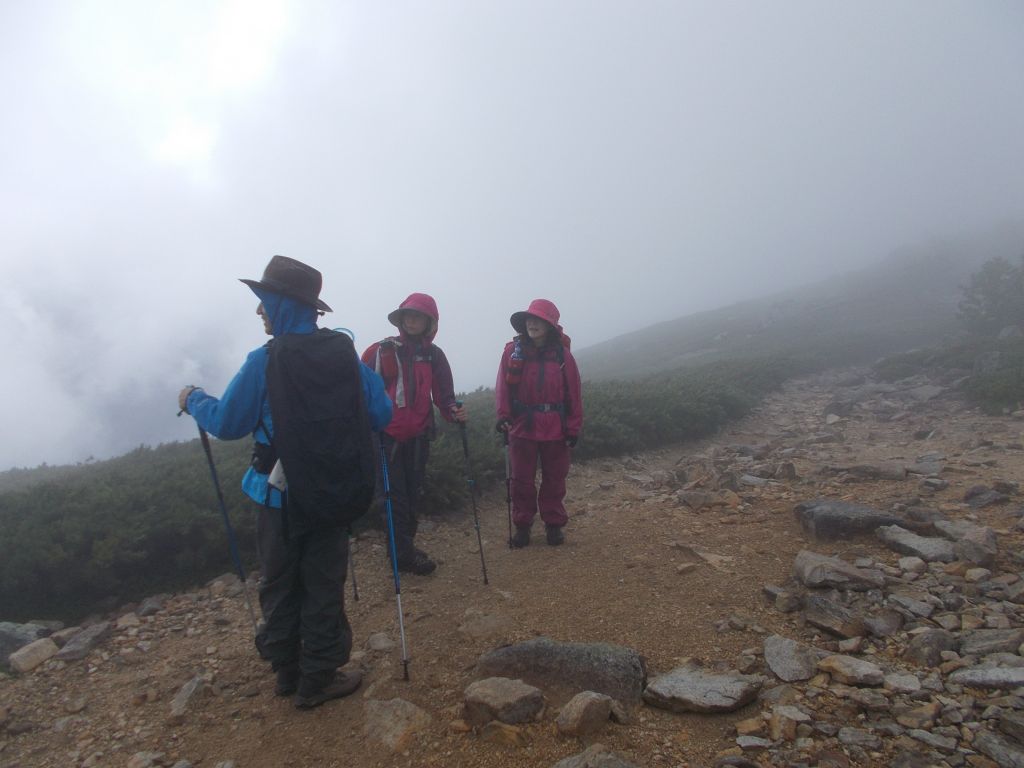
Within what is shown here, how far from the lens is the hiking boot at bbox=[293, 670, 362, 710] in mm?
3836

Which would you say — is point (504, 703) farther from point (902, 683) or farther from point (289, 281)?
point (289, 281)

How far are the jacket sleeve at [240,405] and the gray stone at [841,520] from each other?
507cm

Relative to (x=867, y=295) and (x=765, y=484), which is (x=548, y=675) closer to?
(x=765, y=484)

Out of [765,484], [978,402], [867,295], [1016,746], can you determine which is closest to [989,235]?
[867,295]

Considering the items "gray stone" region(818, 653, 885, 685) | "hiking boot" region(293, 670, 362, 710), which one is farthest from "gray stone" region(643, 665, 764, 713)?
"hiking boot" region(293, 670, 362, 710)

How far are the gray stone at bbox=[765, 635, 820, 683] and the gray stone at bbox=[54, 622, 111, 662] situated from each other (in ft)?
18.2

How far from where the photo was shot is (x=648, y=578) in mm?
5359

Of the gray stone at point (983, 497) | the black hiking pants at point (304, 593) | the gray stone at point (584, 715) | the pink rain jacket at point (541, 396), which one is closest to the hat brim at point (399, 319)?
the pink rain jacket at point (541, 396)

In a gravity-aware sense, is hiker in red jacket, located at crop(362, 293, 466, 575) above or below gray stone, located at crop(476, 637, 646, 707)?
above

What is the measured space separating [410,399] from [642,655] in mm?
3485

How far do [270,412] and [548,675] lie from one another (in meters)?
2.42

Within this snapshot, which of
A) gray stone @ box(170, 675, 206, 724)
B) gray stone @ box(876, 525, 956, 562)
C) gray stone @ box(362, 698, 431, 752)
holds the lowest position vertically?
gray stone @ box(876, 525, 956, 562)

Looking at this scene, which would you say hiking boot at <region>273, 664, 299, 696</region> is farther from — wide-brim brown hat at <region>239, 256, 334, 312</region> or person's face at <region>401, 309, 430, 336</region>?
person's face at <region>401, 309, 430, 336</region>

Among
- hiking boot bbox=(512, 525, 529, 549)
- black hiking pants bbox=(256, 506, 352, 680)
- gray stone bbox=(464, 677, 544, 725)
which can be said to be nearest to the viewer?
gray stone bbox=(464, 677, 544, 725)
